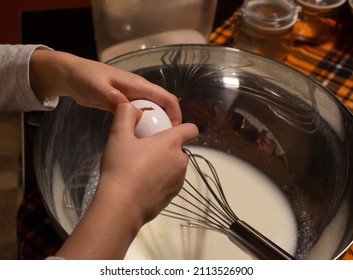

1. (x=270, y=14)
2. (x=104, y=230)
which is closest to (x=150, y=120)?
(x=104, y=230)

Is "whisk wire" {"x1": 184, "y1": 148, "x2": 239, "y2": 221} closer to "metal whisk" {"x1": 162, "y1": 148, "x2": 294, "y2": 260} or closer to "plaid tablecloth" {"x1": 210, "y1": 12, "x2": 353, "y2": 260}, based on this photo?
"metal whisk" {"x1": 162, "y1": 148, "x2": 294, "y2": 260}

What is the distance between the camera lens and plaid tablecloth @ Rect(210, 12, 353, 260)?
37.0 inches

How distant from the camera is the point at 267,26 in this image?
3.02ft

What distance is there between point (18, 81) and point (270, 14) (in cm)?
48

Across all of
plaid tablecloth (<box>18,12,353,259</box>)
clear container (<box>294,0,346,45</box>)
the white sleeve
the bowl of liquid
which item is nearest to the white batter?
the bowl of liquid

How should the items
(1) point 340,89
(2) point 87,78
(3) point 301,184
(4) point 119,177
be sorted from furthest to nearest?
(1) point 340,89
(3) point 301,184
(2) point 87,78
(4) point 119,177

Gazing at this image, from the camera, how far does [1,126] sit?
3.25 feet

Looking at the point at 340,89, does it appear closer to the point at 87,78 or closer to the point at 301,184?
the point at 301,184

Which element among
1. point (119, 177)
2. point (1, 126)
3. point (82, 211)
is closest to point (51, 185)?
point (82, 211)

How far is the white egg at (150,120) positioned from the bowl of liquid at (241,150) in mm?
132

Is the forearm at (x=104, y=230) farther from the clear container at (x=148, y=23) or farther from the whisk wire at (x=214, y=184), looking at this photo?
the clear container at (x=148, y=23)

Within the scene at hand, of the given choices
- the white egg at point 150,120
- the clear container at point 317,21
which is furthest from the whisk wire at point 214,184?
the clear container at point 317,21

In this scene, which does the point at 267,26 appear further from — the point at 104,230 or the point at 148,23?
the point at 104,230
